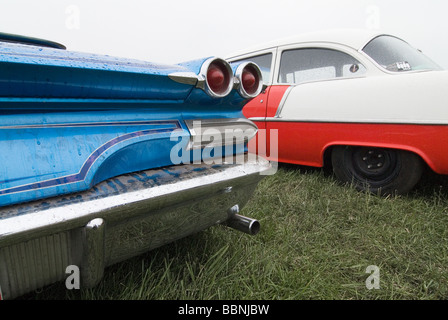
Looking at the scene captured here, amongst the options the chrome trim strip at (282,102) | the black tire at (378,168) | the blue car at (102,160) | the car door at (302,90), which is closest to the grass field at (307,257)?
the black tire at (378,168)

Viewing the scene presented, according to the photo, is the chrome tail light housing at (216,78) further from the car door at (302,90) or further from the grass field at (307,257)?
the car door at (302,90)

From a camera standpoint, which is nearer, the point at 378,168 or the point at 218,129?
the point at 218,129

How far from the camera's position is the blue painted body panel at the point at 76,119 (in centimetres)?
78

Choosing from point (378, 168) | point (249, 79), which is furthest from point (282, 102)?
A: point (249, 79)

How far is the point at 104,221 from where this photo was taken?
0.84 metres

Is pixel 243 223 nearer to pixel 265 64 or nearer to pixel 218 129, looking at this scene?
pixel 218 129

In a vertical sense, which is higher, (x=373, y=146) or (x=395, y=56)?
(x=395, y=56)

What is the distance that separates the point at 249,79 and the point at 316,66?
1.49m

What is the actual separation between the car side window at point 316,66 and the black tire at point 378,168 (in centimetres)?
63

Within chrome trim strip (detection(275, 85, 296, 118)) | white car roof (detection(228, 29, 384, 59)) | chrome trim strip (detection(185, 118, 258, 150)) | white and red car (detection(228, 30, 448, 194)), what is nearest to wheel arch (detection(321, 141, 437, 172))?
white and red car (detection(228, 30, 448, 194))

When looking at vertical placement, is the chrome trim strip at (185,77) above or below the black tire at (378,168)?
above
